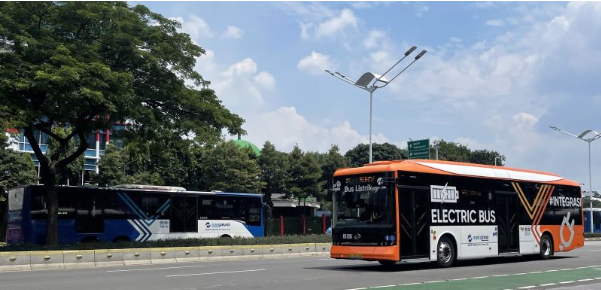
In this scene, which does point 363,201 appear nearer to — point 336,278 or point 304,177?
point 336,278

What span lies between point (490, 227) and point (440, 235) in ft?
8.73

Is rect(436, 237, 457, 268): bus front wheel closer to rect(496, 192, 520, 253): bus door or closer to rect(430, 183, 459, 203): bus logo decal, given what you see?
rect(430, 183, 459, 203): bus logo decal

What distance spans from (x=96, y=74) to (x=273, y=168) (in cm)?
3944

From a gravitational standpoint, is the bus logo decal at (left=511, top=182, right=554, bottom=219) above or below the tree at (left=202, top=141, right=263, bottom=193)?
below

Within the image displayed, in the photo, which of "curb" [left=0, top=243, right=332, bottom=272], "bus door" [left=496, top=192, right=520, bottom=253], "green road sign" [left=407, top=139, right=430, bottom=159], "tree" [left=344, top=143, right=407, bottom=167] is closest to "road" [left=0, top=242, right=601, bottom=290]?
"curb" [left=0, top=243, right=332, bottom=272]

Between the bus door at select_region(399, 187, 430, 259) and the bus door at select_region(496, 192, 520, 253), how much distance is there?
374cm

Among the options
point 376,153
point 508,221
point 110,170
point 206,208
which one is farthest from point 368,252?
point 376,153

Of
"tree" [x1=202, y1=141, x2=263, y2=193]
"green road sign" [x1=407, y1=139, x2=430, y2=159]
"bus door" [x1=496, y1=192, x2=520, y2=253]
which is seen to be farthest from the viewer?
"tree" [x1=202, y1=141, x2=263, y2=193]

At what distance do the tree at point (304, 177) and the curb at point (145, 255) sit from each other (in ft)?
101

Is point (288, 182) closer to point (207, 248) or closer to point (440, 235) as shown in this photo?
Result: point (207, 248)

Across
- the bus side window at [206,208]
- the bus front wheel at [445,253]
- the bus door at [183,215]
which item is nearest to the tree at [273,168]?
the bus side window at [206,208]

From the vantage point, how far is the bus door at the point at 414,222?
16.8 metres

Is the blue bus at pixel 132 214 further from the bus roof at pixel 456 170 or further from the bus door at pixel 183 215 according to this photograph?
the bus roof at pixel 456 170

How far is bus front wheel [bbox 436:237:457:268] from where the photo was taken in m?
17.9
